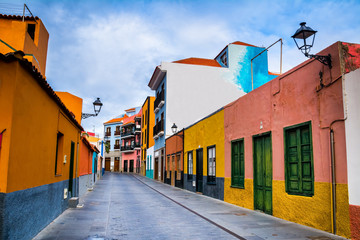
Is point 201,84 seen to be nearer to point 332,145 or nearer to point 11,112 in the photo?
point 332,145

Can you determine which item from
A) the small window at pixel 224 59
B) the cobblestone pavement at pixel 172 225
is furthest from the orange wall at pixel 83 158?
the small window at pixel 224 59

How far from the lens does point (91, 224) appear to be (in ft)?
25.5

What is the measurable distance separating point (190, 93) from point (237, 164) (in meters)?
16.9

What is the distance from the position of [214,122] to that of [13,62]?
417 inches

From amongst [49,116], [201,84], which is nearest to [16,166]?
[49,116]

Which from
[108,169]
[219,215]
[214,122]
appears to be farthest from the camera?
[108,169]

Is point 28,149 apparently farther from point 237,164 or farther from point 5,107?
point 237,164

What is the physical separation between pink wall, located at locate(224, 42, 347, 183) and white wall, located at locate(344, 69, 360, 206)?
0.54 feet

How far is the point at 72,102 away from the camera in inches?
540

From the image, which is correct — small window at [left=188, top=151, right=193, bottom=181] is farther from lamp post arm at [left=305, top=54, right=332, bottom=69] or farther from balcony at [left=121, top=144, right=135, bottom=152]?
balcony at [left=121, top=144, right=135, bottom=152]

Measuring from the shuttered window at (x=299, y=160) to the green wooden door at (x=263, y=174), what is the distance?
3.39 feet

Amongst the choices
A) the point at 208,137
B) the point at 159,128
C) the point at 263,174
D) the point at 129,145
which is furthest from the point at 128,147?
the point at 263,174

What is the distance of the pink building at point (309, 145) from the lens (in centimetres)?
613

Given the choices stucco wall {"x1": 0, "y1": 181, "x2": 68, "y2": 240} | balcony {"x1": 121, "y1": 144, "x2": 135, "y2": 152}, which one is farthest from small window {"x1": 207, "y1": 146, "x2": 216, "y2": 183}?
balcony {"x1": 121, "y1": 144, "x2": 135, "y2": 152}
